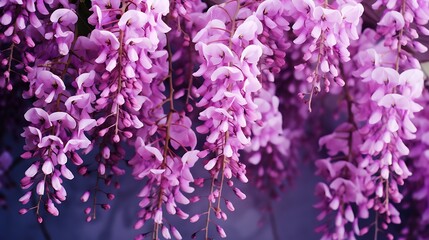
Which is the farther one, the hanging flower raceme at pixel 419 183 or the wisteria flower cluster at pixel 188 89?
the hanging flower raceme at pixel 419 183

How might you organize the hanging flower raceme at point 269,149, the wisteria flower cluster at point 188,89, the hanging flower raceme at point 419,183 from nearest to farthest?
the wisteria flower cluster at point 188,89, the hanging flower raceme at point 269,149, the hanging flower raceme at point 419,183

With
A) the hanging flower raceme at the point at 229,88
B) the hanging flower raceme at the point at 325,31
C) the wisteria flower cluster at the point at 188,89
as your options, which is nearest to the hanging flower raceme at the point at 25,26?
the wisteria flower cluster at the point at 188,89

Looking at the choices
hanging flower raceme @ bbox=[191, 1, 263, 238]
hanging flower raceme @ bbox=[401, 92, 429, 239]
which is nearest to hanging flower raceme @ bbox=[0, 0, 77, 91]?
hanging flower raceme @ bbox=[191, 1, 263, 238]

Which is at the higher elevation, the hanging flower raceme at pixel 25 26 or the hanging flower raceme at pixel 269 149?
the hanging flower raceme at pixel 25 26

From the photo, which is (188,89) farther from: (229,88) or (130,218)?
(130,218)

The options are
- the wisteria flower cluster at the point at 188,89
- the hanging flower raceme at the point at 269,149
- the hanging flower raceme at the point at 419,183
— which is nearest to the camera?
the wisteria flower cluster at the point at 188,89

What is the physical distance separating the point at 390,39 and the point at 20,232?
1021 millimetres

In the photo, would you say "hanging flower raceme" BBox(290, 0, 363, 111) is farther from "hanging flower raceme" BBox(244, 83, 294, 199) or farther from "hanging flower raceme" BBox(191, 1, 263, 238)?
"hanging flower raceme" BBox(244, 83, 294, 199)

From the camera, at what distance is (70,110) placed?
112cm

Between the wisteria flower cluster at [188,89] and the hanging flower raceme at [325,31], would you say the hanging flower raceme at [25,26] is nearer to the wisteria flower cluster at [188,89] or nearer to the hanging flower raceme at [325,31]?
the wisteria flower cluster at [188,89]

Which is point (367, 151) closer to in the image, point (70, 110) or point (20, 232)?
point (70, 110)

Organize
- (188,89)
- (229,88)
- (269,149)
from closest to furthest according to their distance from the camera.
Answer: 1. (229,88)
2. (188,89)
3. (269,149)

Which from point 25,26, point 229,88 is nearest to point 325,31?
point 229,88

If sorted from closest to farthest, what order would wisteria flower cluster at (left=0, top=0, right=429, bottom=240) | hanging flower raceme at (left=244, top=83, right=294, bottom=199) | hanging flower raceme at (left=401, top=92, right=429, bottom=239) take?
wisteria flower cluster at (left=0, top=0, right=429, bottom=240)
hanging flower raceme at (left=244, top=83, right=294, bottom=199)
hanging flower raceme at (left=401, top=92, right=429, bottom=239)
